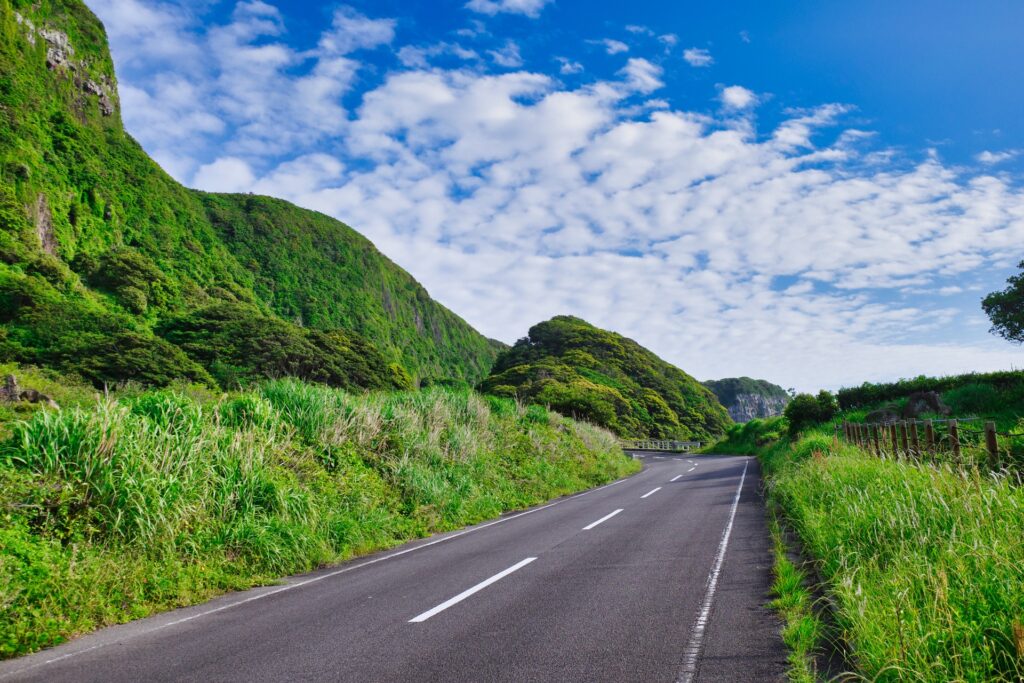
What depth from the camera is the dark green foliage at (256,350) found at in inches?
2256

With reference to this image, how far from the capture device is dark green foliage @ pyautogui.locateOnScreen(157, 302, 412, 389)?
5731 centimetres

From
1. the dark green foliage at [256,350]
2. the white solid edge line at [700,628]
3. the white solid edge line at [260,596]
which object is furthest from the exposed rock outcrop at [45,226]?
the white solid edge line at [700,628]

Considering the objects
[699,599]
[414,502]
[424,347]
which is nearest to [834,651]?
[699,599]

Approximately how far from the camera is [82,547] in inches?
251

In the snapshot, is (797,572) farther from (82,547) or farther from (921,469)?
(82,547)

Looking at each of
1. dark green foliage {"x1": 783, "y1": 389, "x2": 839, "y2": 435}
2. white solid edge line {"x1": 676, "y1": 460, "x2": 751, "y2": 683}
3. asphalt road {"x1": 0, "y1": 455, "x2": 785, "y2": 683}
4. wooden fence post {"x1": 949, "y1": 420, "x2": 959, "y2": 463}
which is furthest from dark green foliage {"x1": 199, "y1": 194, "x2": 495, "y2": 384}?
wooden fence post {"x1": 949, "y1": 420, "x2": 959, "y2": 463}

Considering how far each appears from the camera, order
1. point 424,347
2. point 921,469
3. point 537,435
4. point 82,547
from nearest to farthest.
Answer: point 82,547, point 921,469, point 537,435, point 424,347

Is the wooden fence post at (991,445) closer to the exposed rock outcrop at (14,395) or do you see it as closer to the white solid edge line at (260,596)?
the white solid edge line at (260,596)

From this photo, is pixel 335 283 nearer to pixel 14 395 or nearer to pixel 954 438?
pixel 14 395

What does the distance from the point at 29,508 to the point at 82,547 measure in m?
0.76

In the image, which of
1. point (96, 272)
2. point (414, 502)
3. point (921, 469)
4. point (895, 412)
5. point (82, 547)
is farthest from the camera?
point (96, 272)

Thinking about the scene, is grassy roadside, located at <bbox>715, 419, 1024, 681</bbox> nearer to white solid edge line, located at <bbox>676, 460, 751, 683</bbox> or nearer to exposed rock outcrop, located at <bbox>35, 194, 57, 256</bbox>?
white solid edge line, located at <bbox>676, 460, 751, 683</bbox>

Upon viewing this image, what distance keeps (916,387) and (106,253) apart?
73131mm

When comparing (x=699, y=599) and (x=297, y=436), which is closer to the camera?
(x=699, y=599)
